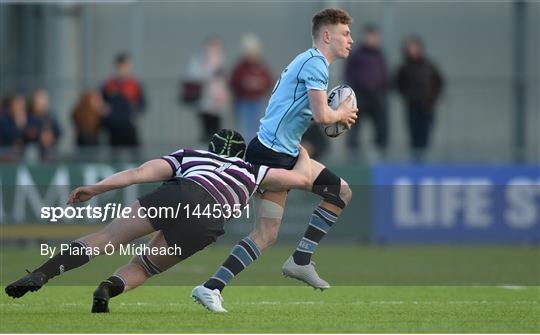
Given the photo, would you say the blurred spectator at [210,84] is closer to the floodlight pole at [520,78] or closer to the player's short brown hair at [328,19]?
the floodlight pole at [520,78]

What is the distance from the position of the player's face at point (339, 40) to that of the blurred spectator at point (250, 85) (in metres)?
10.9

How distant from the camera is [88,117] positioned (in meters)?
22.4

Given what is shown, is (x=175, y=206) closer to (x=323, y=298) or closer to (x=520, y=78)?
(x=323, y=298)

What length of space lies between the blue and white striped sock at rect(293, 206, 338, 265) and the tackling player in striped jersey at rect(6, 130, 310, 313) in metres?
0.73

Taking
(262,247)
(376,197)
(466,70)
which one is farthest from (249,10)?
(262,247)

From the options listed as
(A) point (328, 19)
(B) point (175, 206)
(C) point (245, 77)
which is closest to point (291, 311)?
(B) point (175, 206)

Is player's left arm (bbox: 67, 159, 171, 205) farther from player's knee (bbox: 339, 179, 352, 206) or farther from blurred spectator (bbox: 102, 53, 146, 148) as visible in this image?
blurred spectator (bbox: 102, 53, 146, 148)

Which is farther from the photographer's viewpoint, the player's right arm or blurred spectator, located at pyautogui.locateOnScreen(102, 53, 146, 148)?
blurred spectator, located at pyautogui.locateOnScreen(102, 53, 146, 148)

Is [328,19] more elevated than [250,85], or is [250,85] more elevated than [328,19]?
[328,19]

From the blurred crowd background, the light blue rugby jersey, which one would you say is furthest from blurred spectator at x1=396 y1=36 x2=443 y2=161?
the light blue rugby jersey

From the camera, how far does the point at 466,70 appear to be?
83.0 feet

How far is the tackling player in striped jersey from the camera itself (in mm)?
10656

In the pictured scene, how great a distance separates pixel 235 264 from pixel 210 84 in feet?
37.9

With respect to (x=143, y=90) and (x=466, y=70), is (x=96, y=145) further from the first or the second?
(x=466, y=70)
